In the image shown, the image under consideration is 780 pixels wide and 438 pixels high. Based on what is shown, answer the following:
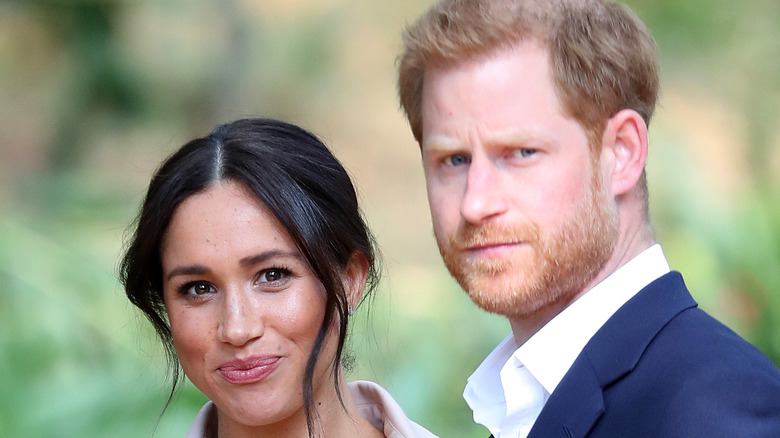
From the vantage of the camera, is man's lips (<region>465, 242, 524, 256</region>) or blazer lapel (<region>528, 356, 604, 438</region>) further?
man's lips (<region>465, 242, 524, 256</region>)

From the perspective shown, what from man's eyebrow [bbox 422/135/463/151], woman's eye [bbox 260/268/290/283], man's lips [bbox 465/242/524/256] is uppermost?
man's eyebrow [bbox 422/135/463/151]

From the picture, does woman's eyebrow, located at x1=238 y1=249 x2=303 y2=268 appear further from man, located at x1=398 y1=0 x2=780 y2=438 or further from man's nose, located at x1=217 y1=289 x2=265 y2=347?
man, located at x1=398 y1=0 x2=780 y2=438

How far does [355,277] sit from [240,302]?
1.26 ft

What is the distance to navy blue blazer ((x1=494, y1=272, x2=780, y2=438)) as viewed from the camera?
1625mm

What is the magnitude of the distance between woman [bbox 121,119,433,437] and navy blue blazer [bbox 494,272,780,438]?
85 centimetres

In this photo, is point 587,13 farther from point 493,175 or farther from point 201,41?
point 201,41

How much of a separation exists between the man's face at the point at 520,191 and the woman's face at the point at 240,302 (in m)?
0.60

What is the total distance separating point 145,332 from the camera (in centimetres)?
496

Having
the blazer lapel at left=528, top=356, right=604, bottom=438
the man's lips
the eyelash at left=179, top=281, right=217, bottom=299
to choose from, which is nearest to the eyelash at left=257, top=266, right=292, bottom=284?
the eyelash at left=179, top=281, right=217, bottom=299

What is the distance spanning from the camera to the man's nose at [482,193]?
6.59ft

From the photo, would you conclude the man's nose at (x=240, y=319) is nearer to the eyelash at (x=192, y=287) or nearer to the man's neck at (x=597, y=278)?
the eyelash at (x=192, y=287)

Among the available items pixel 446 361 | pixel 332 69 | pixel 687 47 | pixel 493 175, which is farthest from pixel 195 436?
pixel 687 47

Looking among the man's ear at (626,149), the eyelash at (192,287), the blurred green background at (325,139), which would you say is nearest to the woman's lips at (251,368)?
the eyelash at (192,287)

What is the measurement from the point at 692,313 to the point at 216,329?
120 cm
